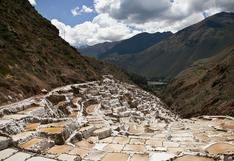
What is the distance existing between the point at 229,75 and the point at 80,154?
251ft

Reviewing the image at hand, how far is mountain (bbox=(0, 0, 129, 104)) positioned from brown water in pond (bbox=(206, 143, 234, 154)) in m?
14.6

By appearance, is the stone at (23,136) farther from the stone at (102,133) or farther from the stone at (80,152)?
the stone at (102,133)

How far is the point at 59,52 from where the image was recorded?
56094mm

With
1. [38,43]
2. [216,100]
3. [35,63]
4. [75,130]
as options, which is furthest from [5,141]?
[216,100]

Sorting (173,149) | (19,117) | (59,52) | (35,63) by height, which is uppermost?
(59,52)

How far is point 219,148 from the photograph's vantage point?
1090 centimetres

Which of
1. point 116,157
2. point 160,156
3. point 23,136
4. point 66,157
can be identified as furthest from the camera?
point 23,136

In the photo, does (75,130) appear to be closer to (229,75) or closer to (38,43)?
(38,43)

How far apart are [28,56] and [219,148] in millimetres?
32158

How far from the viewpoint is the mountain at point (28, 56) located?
93.9 ft

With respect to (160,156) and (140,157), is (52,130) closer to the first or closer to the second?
(140,157)

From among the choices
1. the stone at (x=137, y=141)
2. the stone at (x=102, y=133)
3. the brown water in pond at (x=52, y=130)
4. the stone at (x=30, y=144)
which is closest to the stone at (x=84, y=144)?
the brown water in pond at (x=52, y=130)

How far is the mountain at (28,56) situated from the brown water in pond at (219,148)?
1463cm

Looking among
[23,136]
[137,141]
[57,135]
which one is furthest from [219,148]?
[23,136]
